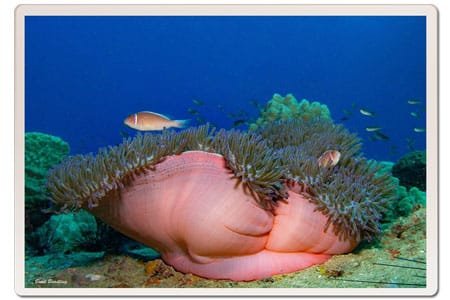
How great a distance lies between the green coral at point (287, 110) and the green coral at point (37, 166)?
6.95 ft

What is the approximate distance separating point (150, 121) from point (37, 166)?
5.97 feet

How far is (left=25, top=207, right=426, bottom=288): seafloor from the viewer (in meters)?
2.21

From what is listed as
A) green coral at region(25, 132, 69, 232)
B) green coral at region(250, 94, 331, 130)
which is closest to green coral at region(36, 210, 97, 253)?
green coral at region(25, 132, 69, 232)

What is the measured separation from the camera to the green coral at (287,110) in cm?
479

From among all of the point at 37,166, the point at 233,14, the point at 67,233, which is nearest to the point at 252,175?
the point at 233,14

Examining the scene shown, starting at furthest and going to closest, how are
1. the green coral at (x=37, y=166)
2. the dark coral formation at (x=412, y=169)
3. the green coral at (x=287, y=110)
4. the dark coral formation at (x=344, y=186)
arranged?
1. the green coral at (x=287, y=110)
2. the dark coral formation at (x=412, y=169)
3. the green coral at (x=37, y=166)
4. the dark coral formation at (x=344, y=186)

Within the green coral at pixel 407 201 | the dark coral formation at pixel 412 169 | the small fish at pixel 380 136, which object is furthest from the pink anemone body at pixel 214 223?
the small fish at pixel 380 136

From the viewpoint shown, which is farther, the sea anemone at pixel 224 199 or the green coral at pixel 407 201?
the green coral at pixel 407 201

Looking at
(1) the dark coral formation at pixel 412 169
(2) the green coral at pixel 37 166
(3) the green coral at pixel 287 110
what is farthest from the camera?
(3) the green coral at pixel 287 110

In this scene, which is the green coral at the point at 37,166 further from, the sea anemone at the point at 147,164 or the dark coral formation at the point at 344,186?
the dark coral formation at the point at 344,186

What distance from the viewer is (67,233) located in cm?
340

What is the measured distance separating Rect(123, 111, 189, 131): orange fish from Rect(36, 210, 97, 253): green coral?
0.86 meters
